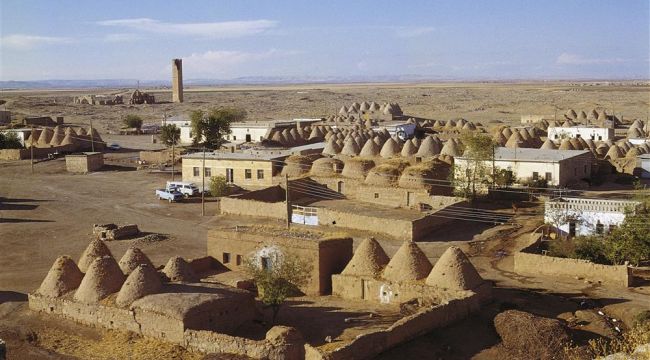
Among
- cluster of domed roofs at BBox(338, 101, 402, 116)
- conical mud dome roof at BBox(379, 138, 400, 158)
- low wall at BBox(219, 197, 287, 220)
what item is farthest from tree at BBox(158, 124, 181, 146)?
low wall at BBox(219, 197, 287, 220)

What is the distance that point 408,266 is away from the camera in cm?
2173

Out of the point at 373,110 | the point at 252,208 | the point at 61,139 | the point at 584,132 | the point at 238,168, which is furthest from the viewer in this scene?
the point at 373,110

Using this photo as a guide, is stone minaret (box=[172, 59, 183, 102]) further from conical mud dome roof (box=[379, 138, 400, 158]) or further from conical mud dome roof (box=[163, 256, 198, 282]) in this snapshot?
conical mud dome roof (box=[163, 256, 198, 282])

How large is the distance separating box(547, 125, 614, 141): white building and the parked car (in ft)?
93.5

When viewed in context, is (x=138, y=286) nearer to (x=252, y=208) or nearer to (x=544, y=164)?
(x=252, y=208)

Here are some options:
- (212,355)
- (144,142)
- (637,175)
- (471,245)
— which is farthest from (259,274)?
(144,142)

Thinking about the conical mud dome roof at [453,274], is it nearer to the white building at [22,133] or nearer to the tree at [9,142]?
the tree at [9,142]

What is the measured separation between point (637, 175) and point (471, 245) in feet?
58.8

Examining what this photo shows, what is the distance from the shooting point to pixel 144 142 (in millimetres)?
66750

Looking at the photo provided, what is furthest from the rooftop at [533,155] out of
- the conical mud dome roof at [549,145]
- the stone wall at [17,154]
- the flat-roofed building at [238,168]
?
the stone wall at [17,154]

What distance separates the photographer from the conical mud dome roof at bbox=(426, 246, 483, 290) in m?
21.0

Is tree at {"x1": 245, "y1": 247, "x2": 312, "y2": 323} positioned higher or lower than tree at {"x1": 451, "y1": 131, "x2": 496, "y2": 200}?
lower

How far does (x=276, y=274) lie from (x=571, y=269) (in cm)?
972

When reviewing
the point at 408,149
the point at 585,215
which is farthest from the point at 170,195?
the point at 585,215
